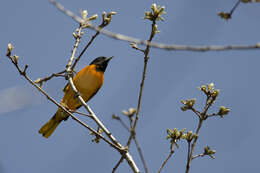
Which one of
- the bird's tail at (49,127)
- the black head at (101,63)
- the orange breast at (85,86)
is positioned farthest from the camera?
the black head at (101,63)

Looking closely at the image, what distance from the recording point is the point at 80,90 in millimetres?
5609

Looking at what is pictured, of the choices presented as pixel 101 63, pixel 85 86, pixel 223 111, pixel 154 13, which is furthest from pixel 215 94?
pixel 101 63

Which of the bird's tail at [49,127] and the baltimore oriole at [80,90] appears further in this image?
the bird's tail at [49,127]

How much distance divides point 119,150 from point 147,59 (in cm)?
75

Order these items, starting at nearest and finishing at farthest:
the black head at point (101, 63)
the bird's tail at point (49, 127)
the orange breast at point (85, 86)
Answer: the orange breast at point (85, 86), the bird's tail at point (49, 127), the black head at point (101, 63)

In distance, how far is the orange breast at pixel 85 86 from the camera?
18.4ft

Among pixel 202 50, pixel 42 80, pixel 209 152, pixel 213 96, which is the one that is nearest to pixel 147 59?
pixel 213 96

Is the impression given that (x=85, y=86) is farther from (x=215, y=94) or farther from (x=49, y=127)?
(x=215, y=94)

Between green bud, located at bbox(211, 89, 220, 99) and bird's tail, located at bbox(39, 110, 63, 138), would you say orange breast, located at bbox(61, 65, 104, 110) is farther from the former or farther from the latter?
green bud, located at bbox(211, 89, 220, 99)

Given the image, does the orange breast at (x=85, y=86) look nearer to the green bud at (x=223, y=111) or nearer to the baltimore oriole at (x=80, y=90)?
the baltimore oriole at (x=80, y=90)

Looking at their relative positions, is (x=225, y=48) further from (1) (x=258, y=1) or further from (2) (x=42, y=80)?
(2) (x=42, y=80)

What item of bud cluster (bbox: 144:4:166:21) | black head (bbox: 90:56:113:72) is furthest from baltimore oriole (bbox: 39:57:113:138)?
bud cluster (bbox: 144:4:166:21)

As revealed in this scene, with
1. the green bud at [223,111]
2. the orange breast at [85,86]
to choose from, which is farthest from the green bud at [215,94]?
the orange breast at [85,86]

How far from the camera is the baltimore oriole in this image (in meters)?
5.61
